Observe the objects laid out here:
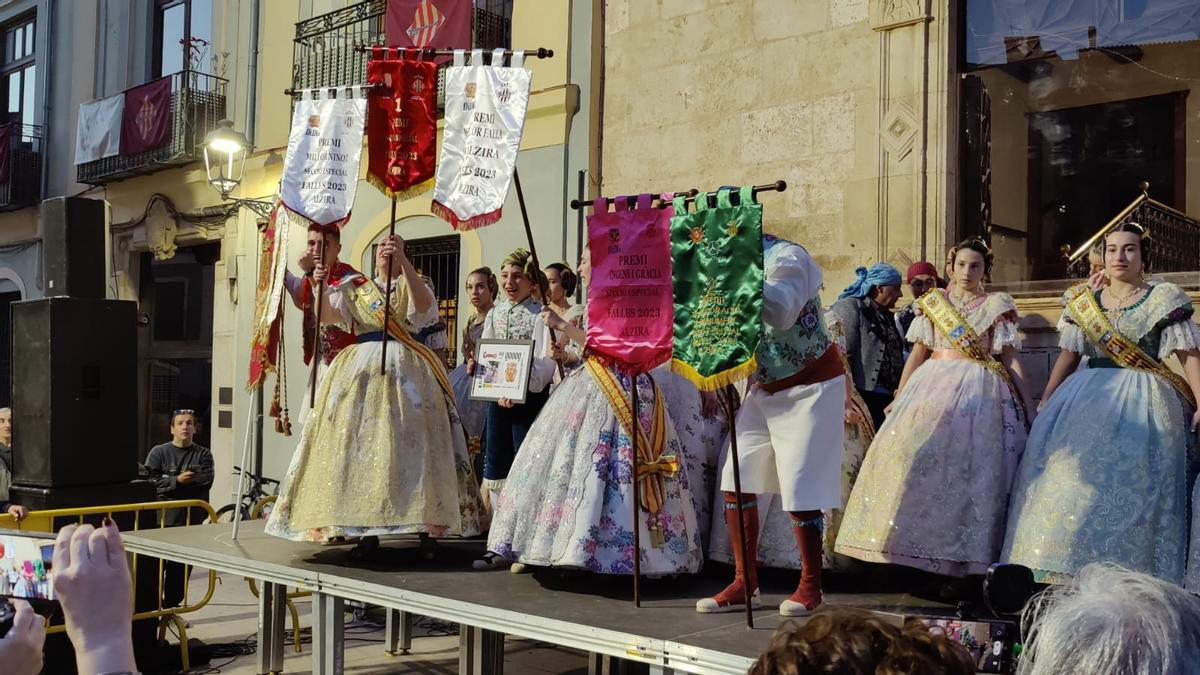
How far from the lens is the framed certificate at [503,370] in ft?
19.1

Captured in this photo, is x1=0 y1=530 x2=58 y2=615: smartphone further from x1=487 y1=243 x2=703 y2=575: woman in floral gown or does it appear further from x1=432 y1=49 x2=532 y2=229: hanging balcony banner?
x1=432 y1=49 x2=532 y2=229: hanging balcony banner

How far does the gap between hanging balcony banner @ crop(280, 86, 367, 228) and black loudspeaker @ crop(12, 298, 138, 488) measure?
2.00 meters

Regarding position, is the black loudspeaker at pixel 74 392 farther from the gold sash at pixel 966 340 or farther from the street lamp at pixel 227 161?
the street lamp at pixel 227 161

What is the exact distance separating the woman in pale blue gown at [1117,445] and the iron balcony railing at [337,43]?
27.0 ft

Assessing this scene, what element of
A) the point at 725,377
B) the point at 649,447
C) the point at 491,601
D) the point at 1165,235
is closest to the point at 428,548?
the point at 491,601

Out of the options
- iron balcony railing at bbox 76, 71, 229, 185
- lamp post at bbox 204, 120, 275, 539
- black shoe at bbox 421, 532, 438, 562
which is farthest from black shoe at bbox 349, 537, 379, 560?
iron balcony railing at bbox 76, 71, 229, 185

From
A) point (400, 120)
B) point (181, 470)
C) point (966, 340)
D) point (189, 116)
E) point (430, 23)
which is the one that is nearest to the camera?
point (966, 340)

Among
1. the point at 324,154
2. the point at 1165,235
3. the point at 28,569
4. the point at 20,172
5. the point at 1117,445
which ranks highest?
the point at 20,172

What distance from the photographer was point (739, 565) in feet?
14.1

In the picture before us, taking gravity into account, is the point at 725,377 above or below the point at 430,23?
below

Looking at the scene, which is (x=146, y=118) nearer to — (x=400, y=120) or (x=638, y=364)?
(x=400, y=120)

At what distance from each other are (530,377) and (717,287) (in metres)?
2.13

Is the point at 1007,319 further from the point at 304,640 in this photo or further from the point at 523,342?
the point at 304,640

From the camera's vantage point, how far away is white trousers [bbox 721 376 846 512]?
423 cm
